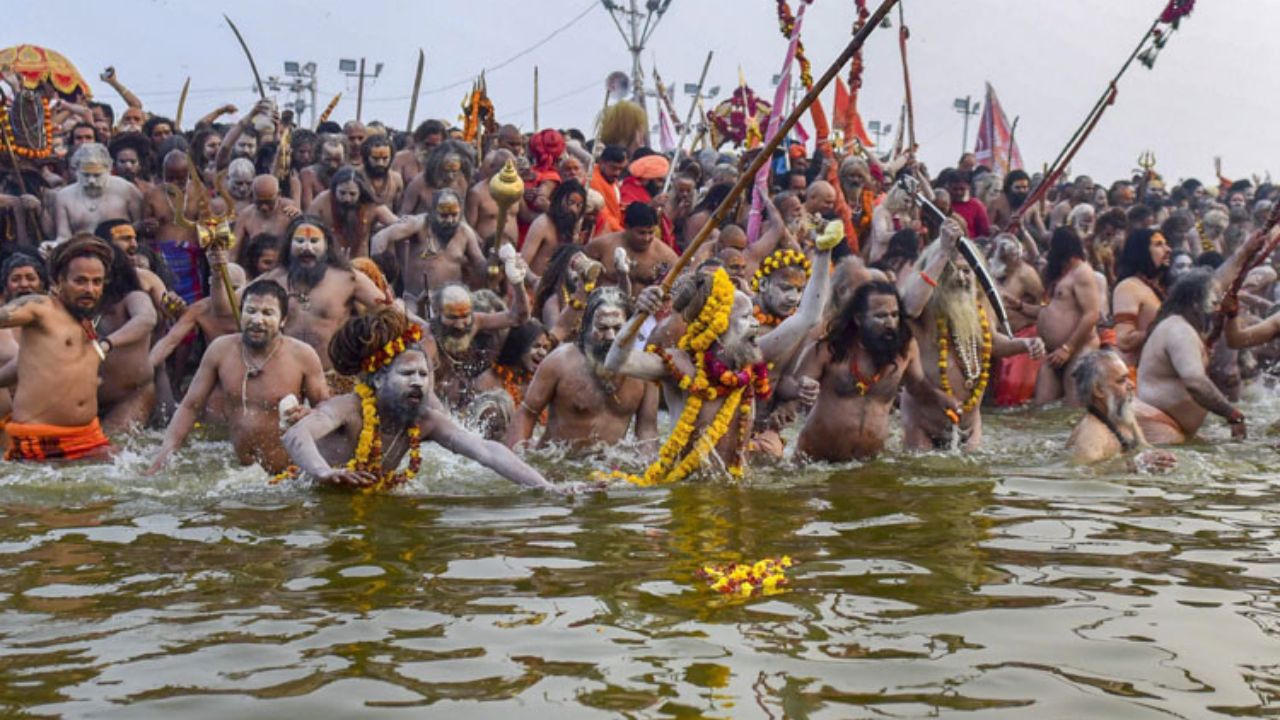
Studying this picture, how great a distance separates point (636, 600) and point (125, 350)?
5411 mm

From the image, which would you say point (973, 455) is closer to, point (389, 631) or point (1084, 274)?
point (1084, 274)

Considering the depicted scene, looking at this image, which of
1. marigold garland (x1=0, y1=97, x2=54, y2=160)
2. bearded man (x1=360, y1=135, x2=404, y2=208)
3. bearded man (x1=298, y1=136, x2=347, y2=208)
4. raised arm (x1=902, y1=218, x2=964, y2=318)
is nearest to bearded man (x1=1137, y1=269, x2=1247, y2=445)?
raised arm (x1=902, y1=218, x2=964, y2=318)

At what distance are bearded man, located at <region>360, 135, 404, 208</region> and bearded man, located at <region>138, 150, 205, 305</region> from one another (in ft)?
4.67

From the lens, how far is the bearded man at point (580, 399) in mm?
8281

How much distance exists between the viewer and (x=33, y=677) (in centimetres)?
412

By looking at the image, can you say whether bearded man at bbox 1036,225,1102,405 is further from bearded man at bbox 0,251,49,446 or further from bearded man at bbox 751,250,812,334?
bearded man at bbox 0,251,49,446

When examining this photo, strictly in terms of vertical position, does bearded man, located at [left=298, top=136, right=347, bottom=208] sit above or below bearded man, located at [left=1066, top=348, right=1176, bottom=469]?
→ above

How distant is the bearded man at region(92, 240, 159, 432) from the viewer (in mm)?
9164

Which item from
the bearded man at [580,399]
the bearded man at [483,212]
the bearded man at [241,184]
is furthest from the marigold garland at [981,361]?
the bearded man at [241,184]

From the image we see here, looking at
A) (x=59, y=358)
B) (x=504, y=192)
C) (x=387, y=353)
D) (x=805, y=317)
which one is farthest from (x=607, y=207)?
(x=387, y=353)

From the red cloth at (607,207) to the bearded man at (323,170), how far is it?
2.14 meters

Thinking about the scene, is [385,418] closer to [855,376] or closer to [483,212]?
[855,376]

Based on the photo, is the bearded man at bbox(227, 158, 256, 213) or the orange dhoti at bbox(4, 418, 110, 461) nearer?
the orange dhoti at bbox(4, 418, 110, 461)

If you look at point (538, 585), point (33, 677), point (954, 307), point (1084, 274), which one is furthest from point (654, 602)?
point (1084, 274)
